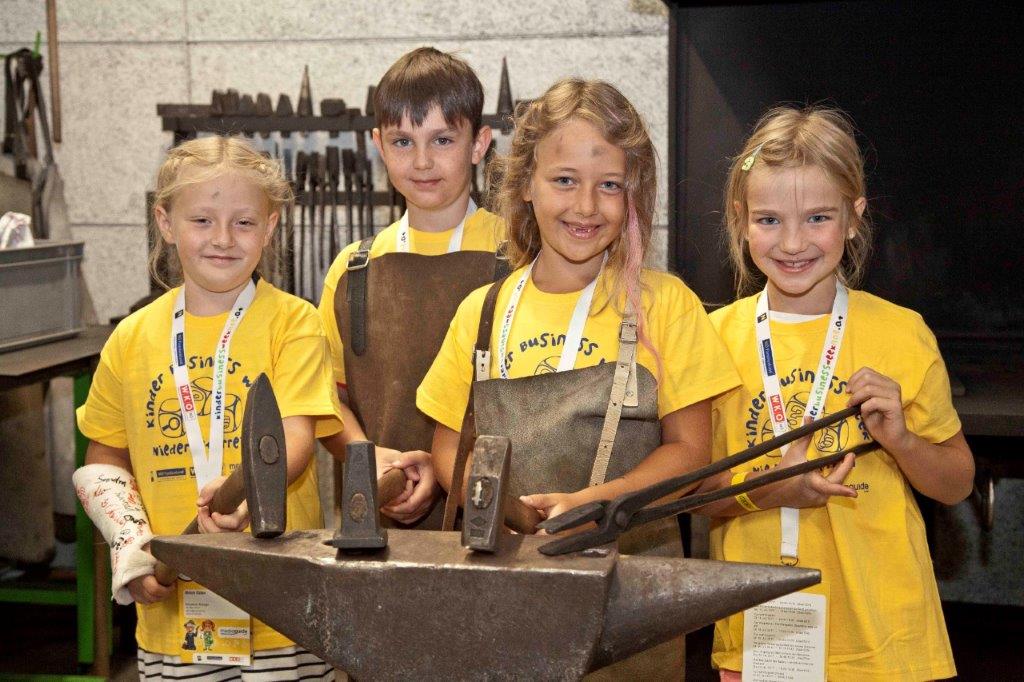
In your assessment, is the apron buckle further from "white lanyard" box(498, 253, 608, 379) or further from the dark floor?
the dark floor

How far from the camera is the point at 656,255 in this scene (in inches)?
157

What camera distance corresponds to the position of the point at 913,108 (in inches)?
144

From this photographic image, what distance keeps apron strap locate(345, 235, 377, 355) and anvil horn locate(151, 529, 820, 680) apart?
1.31 metres

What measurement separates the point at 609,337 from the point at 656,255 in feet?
6.04

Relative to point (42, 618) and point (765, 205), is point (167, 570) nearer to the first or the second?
point (765, 205)

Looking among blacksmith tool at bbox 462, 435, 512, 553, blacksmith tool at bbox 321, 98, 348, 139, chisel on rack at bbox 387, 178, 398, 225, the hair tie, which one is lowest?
blacksmith tool at bbox 462, 435, 512, 553

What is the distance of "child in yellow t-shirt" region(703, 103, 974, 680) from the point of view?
206 centimetres

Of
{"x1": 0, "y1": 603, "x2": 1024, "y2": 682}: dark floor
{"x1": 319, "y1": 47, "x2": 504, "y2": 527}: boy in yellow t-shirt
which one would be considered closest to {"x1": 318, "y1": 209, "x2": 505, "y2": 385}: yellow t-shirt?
{"x1": 319, "y1": 47, "x2": 504, "y2": 527}: boy in yellow t-shirt

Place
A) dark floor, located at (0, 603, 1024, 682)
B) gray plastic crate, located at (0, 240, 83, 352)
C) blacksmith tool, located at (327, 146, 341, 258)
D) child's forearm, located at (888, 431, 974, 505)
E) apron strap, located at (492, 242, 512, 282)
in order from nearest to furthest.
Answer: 1. child's forearm, located at (888, 431, 974, 505)
2. apron strap, located at (492, 242, 512, 282)
3. gray plastic crate, located at (0, 240, 83, 352)
4. dark floor, located at (0, 603, 1024, 682)
5. blacksmith tool, located at (327, 146, 341, 258)

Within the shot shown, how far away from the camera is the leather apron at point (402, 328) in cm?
270

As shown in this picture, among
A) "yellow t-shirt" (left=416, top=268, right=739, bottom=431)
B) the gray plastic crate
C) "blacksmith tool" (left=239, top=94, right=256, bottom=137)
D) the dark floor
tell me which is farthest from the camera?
"blacksmith tool" (left=239, top=94, right=256, bottom=137)

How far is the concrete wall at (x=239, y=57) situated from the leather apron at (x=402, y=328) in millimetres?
1442

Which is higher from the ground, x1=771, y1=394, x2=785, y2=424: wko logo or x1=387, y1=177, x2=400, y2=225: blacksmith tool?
x1=387, y1=177, x2=400, y2=225: blacksmith tool

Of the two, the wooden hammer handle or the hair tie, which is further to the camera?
the hair tie
